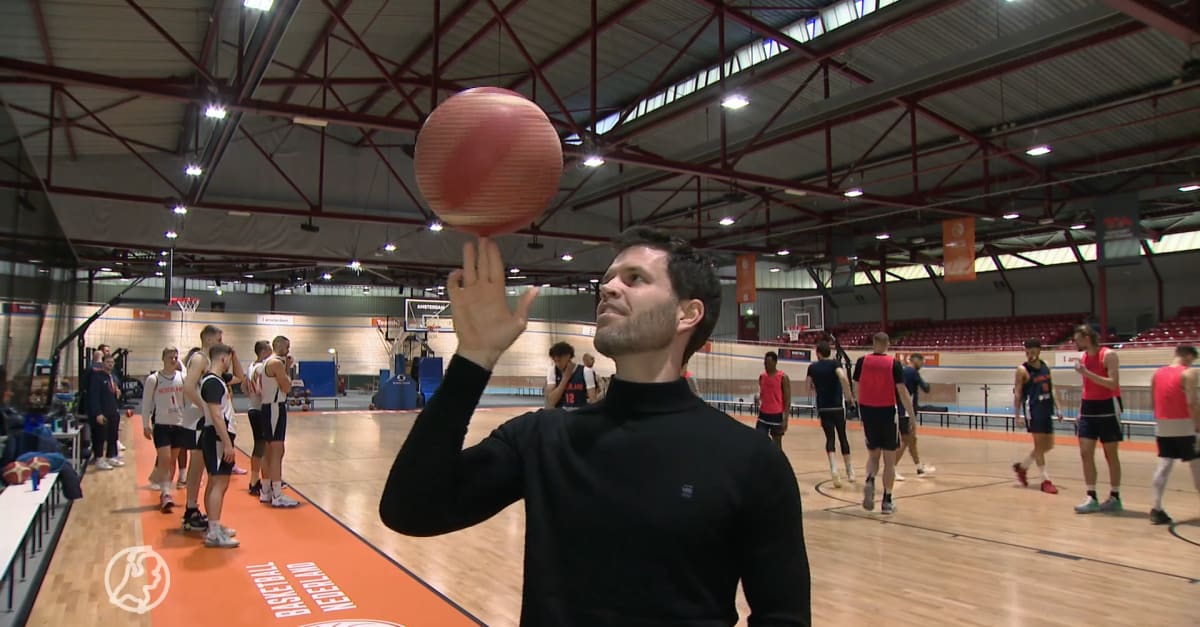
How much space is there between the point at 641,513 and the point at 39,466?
17.8 feet

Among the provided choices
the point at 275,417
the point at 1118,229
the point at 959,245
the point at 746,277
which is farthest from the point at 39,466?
the point at 1118,229

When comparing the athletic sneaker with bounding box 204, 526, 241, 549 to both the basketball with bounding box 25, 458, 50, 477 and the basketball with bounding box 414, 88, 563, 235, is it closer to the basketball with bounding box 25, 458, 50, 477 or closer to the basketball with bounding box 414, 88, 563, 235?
the basketball with bounding box 25, 458, 50, 477

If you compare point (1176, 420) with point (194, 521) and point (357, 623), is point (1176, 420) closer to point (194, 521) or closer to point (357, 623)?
point (357, 623)

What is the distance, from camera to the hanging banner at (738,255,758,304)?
2036 centimetres

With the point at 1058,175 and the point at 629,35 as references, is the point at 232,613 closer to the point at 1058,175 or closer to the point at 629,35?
the point at 629,35

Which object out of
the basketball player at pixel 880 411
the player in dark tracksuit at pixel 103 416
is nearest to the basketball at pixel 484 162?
the basketball player at pixel 880 411

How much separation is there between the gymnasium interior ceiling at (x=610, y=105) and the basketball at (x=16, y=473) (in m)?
1.49

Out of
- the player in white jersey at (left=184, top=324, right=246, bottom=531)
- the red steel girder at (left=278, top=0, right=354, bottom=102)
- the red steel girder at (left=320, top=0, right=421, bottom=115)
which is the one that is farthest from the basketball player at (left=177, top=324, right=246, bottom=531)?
the red steel girder at (left=278, top=0, right=354, bottom=102)

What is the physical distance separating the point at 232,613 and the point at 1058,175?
1822 cm

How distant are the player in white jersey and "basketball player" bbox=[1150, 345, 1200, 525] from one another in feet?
25.7

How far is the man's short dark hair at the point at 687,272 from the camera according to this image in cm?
141

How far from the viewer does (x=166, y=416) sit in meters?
7.09

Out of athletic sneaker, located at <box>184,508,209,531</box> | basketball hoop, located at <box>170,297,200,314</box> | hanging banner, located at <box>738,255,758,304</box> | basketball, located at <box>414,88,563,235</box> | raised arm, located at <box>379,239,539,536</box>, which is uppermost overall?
hanging banner, located at <box>738,255,758,304</box>

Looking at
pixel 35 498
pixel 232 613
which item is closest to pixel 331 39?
pixel 35 498
